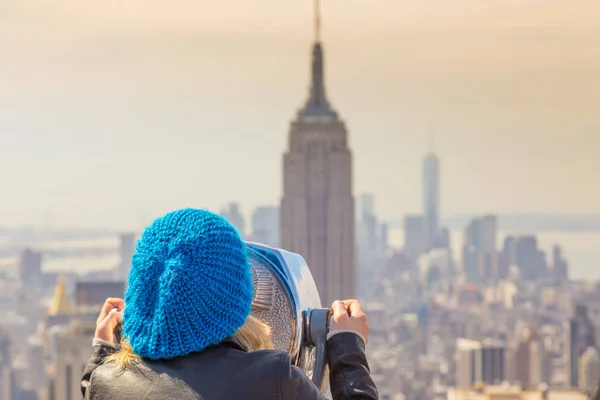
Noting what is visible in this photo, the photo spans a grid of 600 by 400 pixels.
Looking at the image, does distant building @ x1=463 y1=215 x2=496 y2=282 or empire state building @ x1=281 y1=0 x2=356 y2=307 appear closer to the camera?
empire state building @ x1=281 y1=0 x2=356 y2=307

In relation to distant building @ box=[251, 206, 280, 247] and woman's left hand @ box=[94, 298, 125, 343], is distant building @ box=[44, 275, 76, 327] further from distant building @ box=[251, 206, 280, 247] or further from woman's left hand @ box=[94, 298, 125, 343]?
woman's left hand @ box=[94, 298, 125, 343]

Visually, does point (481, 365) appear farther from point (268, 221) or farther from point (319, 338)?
point (319, 338)

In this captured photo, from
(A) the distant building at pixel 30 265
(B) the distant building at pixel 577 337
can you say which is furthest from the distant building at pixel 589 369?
(A) the distant building at pixel 30 265

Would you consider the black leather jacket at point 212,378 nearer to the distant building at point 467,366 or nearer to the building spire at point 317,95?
the distant building at point 467,366

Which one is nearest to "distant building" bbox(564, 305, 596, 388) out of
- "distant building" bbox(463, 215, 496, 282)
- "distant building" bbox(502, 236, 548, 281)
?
"distant building" bbox(502, 236, 548, 281)

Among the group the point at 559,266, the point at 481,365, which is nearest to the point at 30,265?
the point at 481,365

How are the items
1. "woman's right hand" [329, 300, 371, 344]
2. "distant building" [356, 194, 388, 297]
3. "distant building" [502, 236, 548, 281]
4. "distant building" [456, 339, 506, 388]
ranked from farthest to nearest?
1. "distant building" [502, 236, 548, 281]
2. "distant building" [356, 194, 388, 297]
3. "distant building" [456, 339, 506, 388]
4. "woman's right hand" [329, 300, 371, 344]

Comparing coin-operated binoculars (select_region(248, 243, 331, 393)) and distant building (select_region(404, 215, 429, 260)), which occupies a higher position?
coin-operated binoculars (select_region(248, 243, 331, 393))

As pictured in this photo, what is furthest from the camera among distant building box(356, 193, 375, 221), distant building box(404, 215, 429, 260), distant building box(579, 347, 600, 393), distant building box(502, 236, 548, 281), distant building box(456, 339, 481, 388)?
distant building box(404, 215, 429, 260)
